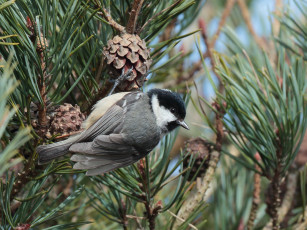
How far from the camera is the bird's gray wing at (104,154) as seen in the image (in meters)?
1.11

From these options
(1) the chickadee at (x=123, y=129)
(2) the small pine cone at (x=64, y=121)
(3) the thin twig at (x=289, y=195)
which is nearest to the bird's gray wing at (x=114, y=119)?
(1) the chickadee at (x=123, y=129)

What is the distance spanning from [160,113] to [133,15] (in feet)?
1.59

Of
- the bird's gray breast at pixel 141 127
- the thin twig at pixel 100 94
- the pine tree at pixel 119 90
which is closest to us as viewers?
the pine tree at pixel 119 90

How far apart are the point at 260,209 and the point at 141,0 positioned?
2.91 ft

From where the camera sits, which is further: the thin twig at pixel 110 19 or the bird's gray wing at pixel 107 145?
the bird's gray wing at pixel 107 145

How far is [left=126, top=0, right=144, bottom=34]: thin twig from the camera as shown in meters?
0.99

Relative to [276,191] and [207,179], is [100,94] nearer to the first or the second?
[207,179]

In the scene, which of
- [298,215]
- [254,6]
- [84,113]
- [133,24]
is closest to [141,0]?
[133,24]

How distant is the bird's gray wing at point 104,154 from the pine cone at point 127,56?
8.2 inches

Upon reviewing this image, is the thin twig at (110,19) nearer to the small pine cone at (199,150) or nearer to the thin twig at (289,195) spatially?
the small pine cone at (199,150)

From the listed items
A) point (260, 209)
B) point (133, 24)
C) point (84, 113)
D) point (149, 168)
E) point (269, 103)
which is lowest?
point (260, 209)

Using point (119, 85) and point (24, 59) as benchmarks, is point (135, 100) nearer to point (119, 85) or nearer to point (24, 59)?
point (119, 85)

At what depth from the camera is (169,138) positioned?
124 centimetres

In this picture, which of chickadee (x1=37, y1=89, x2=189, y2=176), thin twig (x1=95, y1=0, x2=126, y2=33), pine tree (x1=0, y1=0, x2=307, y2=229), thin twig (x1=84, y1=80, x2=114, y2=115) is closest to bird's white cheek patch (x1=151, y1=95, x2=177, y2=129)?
chickadee (x1=37, y1=89, x2=189, y2=176)
